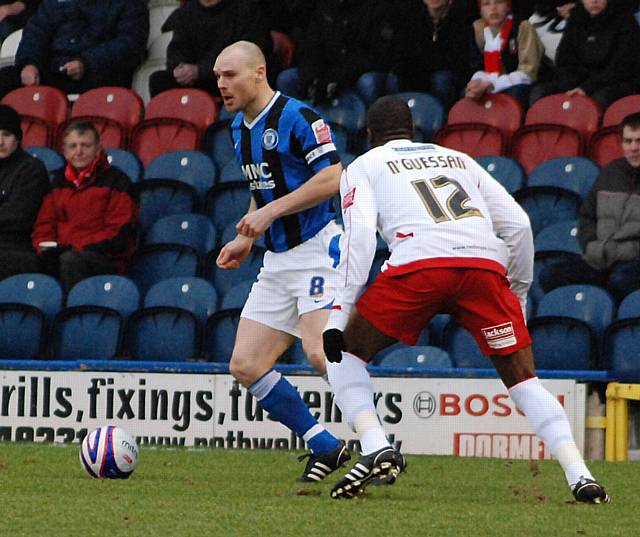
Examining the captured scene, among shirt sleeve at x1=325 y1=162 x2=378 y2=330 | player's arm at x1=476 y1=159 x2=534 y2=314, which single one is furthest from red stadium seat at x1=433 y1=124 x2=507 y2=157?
shirt sleeve at x1=325 y1=162 x2=378 y2=330

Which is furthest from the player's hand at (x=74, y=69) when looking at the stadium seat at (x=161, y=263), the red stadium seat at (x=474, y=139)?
the red stadium seat at (x=474, y=139)

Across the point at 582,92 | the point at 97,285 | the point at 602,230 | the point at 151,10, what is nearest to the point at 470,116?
the point at 582,92

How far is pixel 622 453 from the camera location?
8.50 meters

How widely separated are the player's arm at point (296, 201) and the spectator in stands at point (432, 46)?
5.48 m

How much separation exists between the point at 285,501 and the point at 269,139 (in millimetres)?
1804

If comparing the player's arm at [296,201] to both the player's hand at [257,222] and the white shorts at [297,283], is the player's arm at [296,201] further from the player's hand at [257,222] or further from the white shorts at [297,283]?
the white shorts at [297,283]

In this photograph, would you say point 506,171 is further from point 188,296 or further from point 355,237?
point 355,237

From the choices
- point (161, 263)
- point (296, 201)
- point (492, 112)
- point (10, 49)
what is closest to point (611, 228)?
point (492, 112)

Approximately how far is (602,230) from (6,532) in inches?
220

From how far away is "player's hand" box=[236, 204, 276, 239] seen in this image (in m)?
6.30

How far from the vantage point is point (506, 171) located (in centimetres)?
1054

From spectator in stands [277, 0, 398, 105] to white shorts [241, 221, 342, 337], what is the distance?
5.14 m

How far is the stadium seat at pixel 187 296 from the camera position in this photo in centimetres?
1015

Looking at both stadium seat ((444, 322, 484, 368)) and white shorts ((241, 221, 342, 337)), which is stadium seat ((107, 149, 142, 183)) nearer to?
stadium seat ((444, 322, 484, 368))
